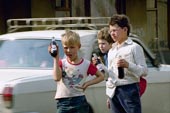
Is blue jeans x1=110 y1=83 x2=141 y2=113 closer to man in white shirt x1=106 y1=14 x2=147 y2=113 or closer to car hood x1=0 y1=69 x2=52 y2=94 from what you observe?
man in white shirt x1=106 y1=14 x2=147 y2=113

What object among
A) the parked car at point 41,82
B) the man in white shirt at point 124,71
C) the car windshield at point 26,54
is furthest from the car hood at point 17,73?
the man in white shirt at point 124,71

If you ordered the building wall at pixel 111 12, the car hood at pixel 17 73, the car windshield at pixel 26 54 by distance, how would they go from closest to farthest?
the car hood at pixel 17 73 → the car windshield at pixel 26 54 → the building wall at pixel 111 12

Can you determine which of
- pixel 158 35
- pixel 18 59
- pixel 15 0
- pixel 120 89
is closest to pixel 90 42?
pixel 18 59

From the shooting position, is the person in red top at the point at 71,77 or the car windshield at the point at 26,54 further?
the car windshield at the point at 26,54

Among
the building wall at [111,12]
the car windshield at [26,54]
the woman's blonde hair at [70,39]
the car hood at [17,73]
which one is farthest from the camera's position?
the building wall at [111,12]

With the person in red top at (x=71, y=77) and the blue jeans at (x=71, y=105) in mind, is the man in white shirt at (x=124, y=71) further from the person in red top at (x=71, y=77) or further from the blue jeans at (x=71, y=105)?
the blue jeans at (x=71, y=105)

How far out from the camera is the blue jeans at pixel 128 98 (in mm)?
6520

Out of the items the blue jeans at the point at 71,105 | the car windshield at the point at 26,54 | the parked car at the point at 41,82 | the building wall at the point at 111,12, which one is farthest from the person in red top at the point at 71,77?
the building wall at the point at 111,12

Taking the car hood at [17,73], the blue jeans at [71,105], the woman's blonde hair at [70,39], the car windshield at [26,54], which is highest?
the woman's blonde hair at [70,39]

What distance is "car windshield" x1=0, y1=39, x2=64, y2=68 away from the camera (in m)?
7.77

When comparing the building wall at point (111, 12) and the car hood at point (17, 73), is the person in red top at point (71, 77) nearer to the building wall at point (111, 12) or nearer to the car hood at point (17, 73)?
the car hood at point (17, 73)

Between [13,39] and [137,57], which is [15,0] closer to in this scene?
[13,39]

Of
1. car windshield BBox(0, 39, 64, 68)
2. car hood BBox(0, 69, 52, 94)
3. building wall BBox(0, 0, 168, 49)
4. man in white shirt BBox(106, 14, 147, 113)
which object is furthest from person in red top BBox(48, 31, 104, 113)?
building wall BBox(0, 0, 168, 49)

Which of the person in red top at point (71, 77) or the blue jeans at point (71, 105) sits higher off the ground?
the person in red top at point (71, 77)
